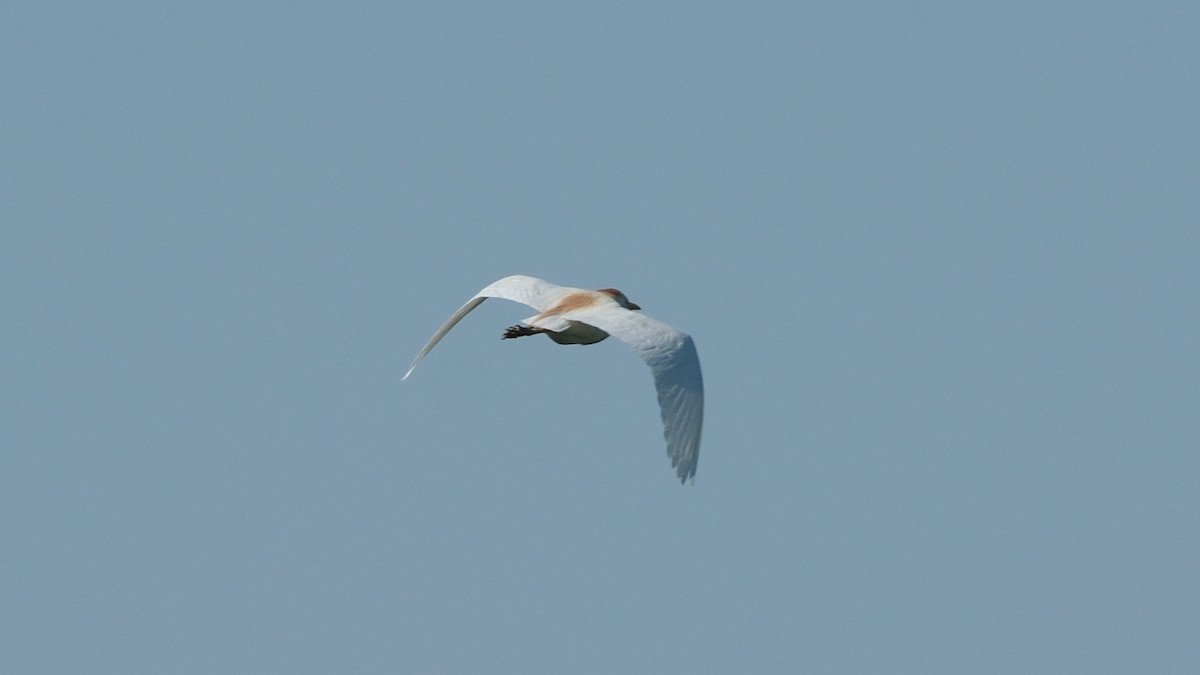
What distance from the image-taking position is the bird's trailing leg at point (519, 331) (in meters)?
52.1

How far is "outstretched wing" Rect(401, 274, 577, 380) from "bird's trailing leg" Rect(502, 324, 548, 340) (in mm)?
1757

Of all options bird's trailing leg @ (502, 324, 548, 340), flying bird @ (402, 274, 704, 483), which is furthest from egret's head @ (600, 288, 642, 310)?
bird's trailing leg @ (502, 324, 548, 340)

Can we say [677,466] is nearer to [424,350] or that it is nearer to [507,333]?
[507,333]

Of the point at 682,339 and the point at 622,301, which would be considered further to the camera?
the point at 622,301

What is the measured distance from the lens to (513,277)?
56.4m

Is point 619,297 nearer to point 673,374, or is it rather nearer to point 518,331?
point 518,331

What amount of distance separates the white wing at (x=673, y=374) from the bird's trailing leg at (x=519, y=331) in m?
2.29

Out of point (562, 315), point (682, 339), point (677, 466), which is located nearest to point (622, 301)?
point (562, 315)

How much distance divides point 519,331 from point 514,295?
3.05 meters

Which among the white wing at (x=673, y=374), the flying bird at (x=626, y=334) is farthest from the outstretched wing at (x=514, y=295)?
the white wing at (x=673, y=374)

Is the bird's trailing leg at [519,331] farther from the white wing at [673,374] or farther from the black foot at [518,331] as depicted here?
the white wing at [673,374]

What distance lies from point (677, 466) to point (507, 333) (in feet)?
29.8

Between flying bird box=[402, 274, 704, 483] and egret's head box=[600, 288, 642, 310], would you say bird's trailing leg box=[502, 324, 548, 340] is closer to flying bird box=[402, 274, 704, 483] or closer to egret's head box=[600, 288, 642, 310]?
flying bird box=[402, 274, 704, 483]

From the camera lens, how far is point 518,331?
5225 centimetres
